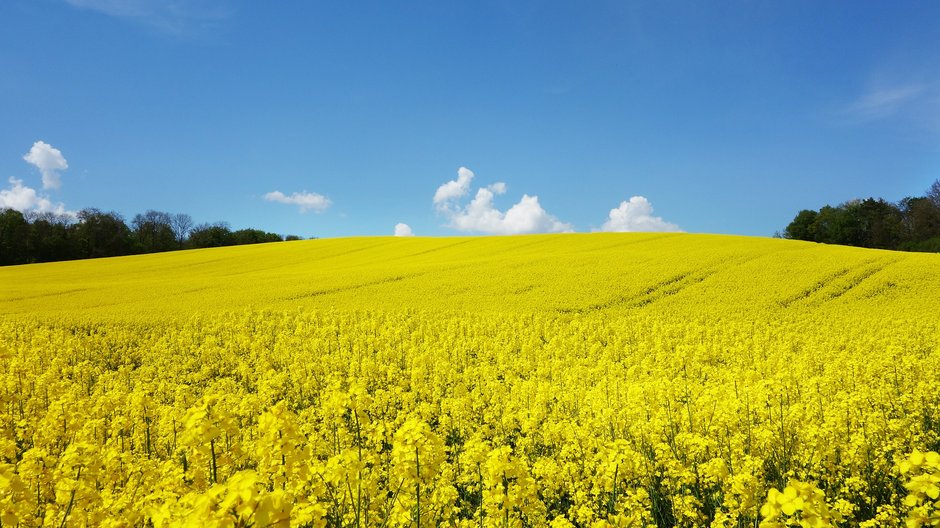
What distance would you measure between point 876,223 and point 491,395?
7092 centimetres

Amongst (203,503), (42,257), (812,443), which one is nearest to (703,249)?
(812,443)

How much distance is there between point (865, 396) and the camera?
7.30m

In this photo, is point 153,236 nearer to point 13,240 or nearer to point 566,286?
point 13,240

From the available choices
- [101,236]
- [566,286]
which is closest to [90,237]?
[101,236]

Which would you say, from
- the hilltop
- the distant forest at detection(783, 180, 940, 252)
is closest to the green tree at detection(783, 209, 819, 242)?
the distant forest at detection(783, 180, 940, 252)

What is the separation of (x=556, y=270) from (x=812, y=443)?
21142 millimetres

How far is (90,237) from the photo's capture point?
58.7 metres

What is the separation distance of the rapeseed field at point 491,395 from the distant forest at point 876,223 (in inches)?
1488

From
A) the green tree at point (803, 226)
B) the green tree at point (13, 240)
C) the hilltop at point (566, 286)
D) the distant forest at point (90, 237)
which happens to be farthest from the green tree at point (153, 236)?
the green tree at point (803, 226)

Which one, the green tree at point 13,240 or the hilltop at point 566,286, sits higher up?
the green tree at point 13,240

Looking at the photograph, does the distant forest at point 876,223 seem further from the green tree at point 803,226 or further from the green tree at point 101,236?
the green tree at point 101,236

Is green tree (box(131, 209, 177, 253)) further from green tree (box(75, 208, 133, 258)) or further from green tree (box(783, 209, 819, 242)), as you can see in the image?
green tree (box(783, 209, 819, 242))

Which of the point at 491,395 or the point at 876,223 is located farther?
the point at 876,223

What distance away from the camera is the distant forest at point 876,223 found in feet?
179
